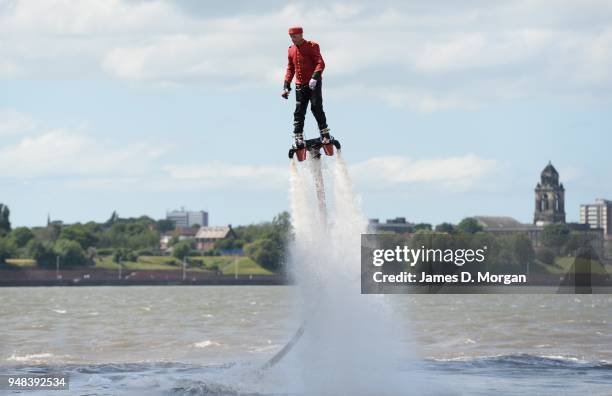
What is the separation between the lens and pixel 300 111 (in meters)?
34.2

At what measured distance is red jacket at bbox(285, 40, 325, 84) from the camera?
33.9 meters

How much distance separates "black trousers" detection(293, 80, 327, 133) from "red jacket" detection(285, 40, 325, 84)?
261 millimetres

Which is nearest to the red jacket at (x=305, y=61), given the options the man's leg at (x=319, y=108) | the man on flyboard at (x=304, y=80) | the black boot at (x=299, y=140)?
the man on flyboard at (x=304, y=80)

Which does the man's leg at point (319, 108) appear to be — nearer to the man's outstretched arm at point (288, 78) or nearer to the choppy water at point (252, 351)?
the man's outstretched arm at point (288, 78)

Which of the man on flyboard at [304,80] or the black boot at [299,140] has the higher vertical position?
the man on flyboard at [304,80]

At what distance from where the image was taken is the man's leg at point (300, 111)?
3409 centimetres

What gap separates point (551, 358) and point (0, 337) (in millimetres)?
31203

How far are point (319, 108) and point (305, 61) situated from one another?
1281mm

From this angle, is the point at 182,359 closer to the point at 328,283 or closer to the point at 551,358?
the point at 551,358

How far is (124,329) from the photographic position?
80.2 m

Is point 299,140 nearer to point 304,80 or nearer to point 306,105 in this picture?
point 306,105

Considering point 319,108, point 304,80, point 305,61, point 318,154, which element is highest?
point 305,61

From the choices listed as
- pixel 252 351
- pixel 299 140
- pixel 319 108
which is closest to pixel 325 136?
pixel 299 140

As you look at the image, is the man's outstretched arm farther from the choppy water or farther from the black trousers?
the choppy water
